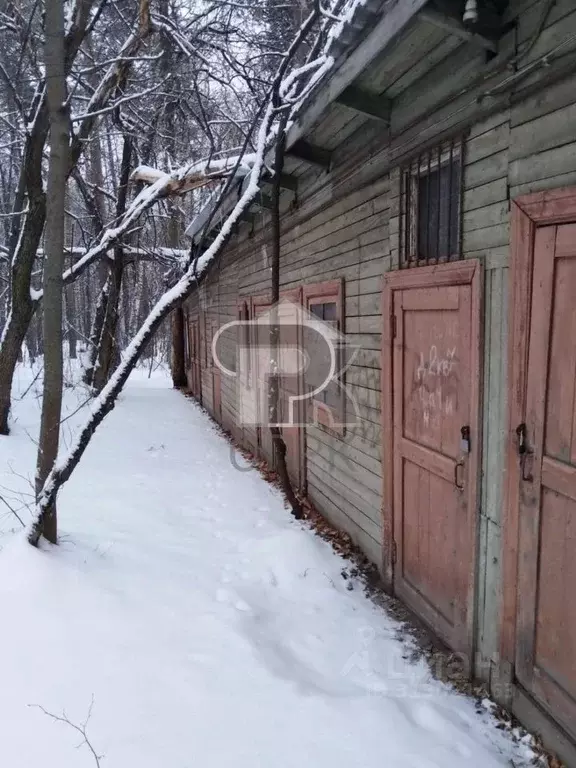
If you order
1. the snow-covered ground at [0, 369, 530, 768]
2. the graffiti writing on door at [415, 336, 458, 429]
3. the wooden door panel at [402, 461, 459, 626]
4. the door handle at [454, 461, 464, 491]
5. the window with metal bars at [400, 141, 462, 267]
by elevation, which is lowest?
the snow-covered ground at [0, 369, 530, 768]

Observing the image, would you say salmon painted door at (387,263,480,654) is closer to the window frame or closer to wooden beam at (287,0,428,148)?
the window frame

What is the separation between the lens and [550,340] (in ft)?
6.57

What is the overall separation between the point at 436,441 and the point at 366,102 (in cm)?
214

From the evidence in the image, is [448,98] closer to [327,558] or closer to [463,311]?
[463,311]

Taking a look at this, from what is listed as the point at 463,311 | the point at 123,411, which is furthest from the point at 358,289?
the point at 123,411

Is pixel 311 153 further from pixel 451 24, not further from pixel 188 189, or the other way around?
pixel 451 24

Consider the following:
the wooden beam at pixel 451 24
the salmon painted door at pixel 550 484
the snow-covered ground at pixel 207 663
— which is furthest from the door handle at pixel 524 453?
the wooden beam at pixel 451 24

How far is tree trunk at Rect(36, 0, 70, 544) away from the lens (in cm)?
332

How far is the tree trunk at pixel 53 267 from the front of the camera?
10.9 feet

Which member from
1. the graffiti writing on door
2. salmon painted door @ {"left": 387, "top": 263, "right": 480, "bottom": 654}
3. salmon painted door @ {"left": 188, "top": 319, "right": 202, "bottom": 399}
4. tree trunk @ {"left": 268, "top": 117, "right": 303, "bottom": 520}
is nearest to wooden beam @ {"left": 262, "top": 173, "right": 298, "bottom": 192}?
tree trunk @ {"left": 268, "top": 117, "right": 303, "bottom": 520}

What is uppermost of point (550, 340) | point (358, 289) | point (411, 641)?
point (358, 289)

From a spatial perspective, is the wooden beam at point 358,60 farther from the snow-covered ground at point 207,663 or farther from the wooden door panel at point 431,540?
the snow-covered ground at point 207,663

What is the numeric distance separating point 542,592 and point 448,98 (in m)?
2.39

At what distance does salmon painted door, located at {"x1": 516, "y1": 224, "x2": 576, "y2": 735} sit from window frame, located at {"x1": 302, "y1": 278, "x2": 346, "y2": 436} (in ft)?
7.17
